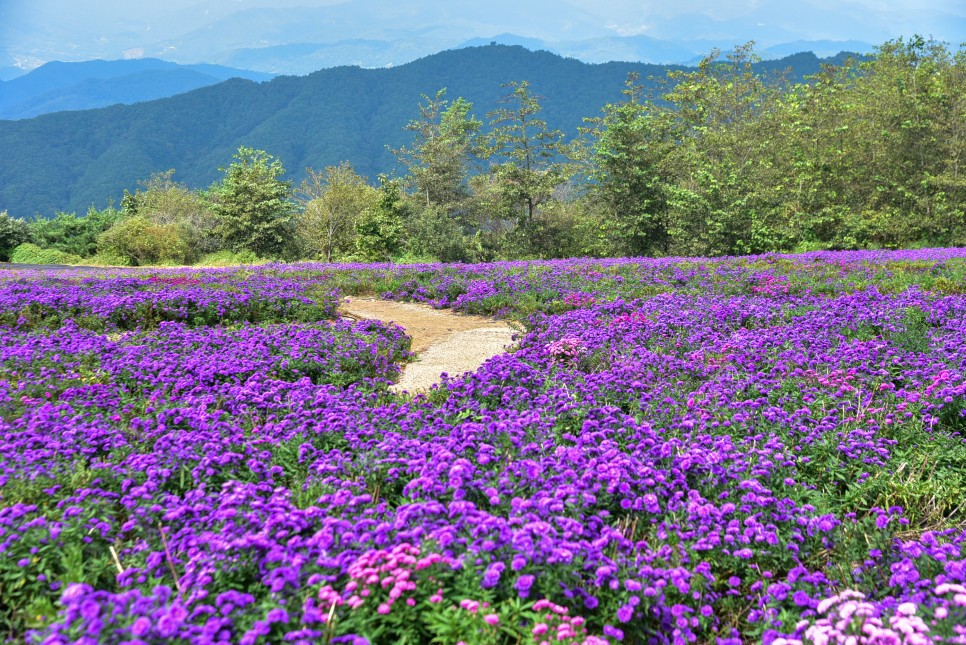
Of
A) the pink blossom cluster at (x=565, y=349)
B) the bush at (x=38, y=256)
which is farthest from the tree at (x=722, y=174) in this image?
the bush at (x=38, y=256)

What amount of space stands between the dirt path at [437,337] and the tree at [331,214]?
2832 cm

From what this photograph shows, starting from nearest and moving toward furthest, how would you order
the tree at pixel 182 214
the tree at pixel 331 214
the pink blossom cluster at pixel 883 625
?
1. the pink blossom cluster at pixel 883 625
2. the tree at pixel 182 214
3. the tree at pixel 331 214

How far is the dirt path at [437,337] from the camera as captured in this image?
23.0ft

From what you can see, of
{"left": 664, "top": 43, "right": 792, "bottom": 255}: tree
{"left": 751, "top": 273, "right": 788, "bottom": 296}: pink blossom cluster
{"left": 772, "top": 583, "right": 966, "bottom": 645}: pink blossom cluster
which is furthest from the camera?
{"left": 664, "top": 43, "right": 792, "bottom": 255}: tree

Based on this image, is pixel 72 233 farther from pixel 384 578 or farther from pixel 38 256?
pixel 384 578

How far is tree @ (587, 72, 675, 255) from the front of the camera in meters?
28.8

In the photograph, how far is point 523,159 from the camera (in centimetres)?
3684

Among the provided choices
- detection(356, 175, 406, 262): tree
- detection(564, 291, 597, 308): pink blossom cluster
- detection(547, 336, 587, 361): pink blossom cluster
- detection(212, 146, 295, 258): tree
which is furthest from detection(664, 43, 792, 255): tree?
detection(547, 336, 587, 361): pink blossom cluster

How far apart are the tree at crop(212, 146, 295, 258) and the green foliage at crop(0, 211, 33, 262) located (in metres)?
12.3

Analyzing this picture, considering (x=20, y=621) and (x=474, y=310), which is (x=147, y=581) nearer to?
(x=20, y=621)

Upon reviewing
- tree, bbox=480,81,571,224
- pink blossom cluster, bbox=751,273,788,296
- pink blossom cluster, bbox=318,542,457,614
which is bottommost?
pink blossom cluster, bbox=751,273,788,296

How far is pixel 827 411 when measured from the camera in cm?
448

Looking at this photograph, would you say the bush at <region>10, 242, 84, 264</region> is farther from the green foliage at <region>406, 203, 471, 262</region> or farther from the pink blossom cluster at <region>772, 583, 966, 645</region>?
the pink blossom cluster at <region>772, 583, 966, 645</region>

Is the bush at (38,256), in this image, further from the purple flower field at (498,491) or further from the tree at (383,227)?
the purple flower field at (498,491)
